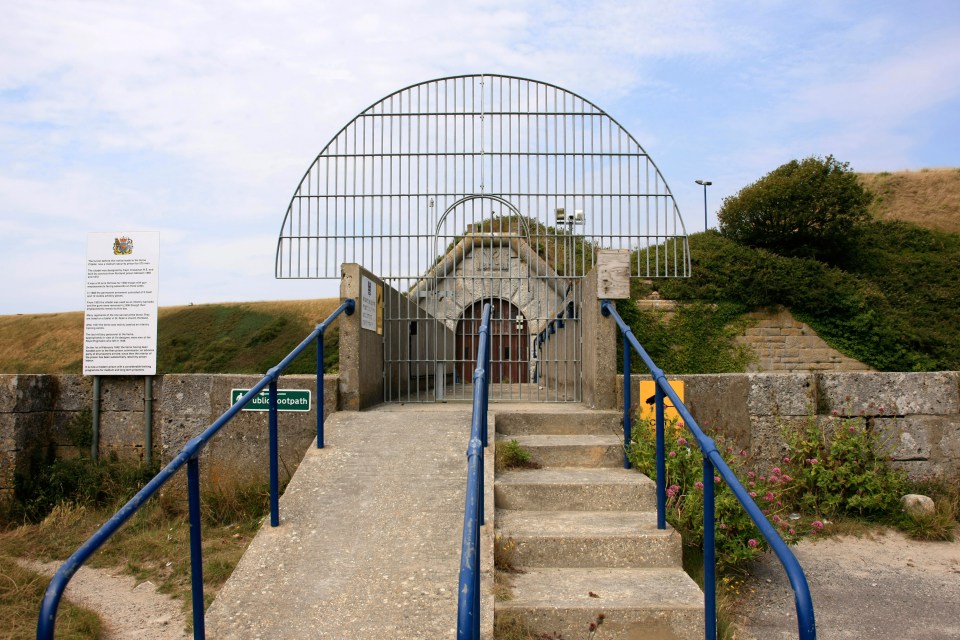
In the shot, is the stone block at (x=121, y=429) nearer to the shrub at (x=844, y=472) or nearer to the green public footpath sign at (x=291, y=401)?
the green public footpath sign at (x=291, y=401)

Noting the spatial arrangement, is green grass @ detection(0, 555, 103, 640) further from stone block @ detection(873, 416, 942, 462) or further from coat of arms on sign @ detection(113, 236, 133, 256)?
stone block @ detection(873, 416, 942, 462)

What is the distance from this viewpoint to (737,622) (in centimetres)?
425

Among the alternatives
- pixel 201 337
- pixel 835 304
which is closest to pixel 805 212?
pixel 835 304

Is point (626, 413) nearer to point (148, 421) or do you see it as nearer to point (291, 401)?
point (291, 401)

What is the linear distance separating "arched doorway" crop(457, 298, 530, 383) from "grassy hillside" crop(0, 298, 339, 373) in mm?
9249

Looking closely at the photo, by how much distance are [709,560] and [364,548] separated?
195 centimetres

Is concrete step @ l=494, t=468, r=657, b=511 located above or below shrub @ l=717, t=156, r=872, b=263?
below

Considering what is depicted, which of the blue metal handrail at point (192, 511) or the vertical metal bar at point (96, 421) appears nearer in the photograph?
the blue metal handrail at point (192, 511)

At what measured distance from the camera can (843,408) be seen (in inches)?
257

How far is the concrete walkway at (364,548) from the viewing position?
338cm

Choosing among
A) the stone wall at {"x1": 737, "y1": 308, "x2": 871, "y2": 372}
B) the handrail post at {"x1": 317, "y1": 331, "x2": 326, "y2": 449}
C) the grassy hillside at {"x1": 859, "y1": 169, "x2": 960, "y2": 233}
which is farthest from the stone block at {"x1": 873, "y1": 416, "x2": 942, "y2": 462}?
the grassy hillside at {"x1": 859, "y1": 169, "x2": 960, "y2": 233}

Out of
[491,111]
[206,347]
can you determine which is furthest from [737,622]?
[206,347]

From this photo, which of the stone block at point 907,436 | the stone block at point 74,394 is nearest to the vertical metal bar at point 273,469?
the stone block at point 74,394

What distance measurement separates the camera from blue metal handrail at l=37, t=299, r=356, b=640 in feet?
6.61
